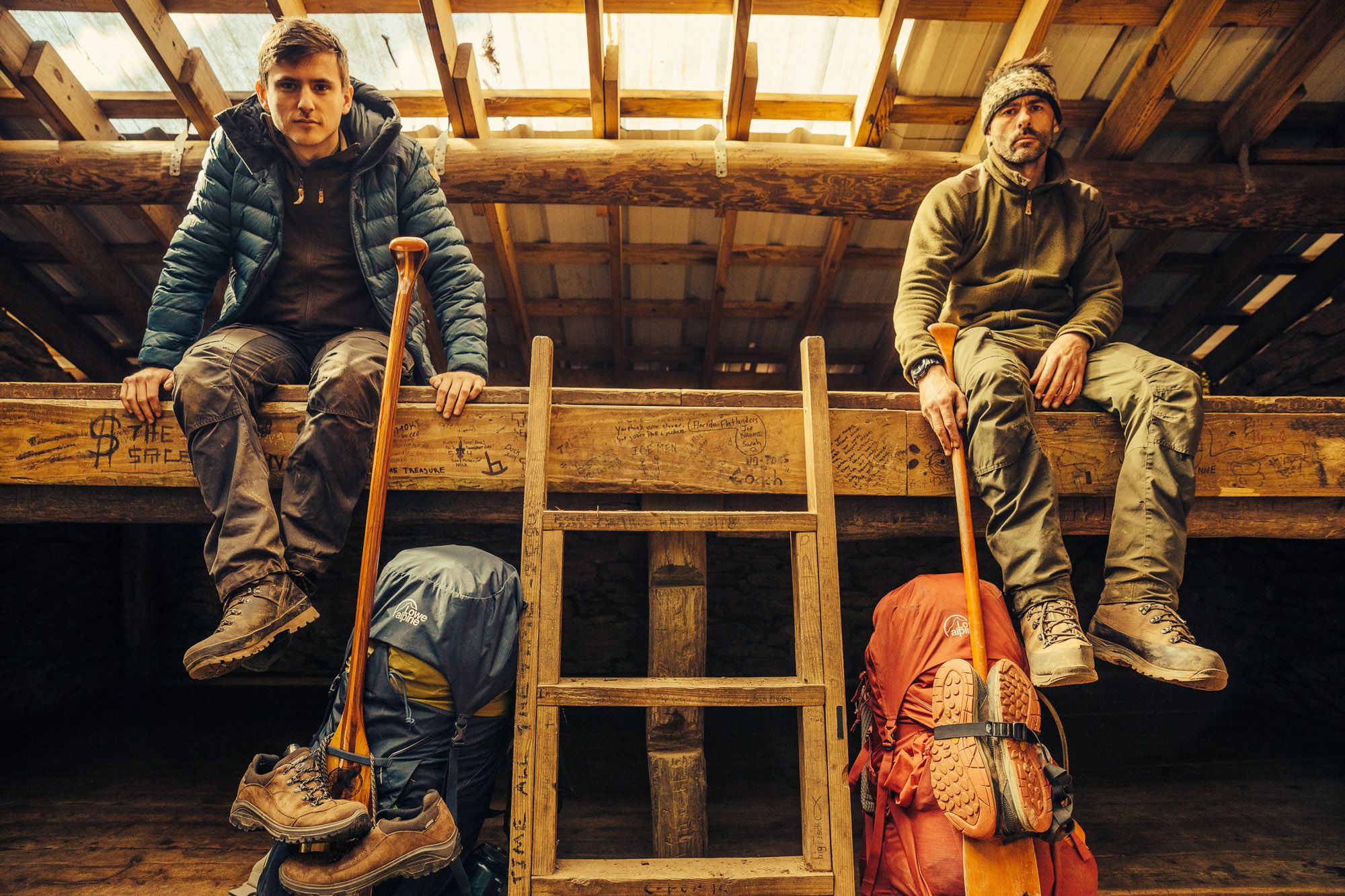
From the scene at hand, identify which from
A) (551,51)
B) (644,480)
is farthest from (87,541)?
(644,480)

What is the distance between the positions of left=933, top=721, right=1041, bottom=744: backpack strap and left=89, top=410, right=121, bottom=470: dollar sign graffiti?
2.32 meters

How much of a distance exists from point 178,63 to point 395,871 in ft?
12.3

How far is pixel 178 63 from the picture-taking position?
3.25m

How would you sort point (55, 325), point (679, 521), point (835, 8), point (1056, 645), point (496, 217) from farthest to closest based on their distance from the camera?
point (55, 325) < point (496, 217) < point (835, 8) < point (679, 521) < point (1056, 645)

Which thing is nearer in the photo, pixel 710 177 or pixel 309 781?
pixel 309 781

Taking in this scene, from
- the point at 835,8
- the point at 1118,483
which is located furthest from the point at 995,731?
the point at 835,8

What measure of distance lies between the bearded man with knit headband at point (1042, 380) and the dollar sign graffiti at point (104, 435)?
2.28 metres

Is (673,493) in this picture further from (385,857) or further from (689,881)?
(385,857)

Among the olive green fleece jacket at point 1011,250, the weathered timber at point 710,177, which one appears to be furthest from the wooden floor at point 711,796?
the weathered timber at point 710,177

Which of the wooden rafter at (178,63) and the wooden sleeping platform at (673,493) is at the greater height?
the wooden rafter at (178,63)

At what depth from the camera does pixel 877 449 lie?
1984mm

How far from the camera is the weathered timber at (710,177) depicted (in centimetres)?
337

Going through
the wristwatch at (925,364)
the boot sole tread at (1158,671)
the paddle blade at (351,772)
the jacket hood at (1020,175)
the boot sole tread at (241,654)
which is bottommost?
the paddle blade at (351,772)

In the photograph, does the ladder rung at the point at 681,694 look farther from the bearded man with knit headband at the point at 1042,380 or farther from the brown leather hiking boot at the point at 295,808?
the bearded man with knit headband at the point at 1042,380
